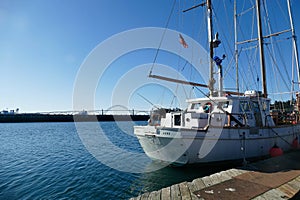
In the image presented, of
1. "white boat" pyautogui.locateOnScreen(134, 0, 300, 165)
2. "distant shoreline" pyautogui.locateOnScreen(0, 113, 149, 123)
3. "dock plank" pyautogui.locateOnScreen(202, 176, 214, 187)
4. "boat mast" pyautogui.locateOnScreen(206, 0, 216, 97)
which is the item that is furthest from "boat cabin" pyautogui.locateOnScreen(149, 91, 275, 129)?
"distant shoreline" pyautogui.locateOnScreen(0, 113, 149, 123)

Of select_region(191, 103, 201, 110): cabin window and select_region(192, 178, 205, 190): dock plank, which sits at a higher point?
select_region(191, 103, 201, 110): cabin window

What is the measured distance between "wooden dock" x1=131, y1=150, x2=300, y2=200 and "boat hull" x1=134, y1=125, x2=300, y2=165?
1.95 meters

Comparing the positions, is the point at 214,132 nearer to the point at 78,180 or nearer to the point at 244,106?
the point at 244,106

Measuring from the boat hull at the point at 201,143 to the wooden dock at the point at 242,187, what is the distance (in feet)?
6.40

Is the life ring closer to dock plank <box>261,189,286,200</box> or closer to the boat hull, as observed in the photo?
the boat hull

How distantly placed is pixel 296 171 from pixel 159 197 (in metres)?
5.60

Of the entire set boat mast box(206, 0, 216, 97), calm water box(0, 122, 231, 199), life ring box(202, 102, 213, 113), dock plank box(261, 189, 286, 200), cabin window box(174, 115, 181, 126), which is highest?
boat mast box(206, 0, 216, 97)

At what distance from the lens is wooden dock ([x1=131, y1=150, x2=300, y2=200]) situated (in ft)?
14.6

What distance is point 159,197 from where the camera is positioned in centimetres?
447

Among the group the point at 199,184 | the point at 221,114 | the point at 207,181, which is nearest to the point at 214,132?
the point at 221,114

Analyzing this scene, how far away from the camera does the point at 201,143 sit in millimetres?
8203

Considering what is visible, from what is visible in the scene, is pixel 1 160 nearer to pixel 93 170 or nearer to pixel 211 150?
pixel 93 170

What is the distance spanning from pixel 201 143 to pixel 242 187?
129 inches

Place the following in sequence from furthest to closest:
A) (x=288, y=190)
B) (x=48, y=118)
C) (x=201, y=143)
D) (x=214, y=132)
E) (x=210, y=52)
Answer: (x=48, y=118), (x=210, y=52), (x=214, y=132), (x=201, y=143), (x=288, y=190)
